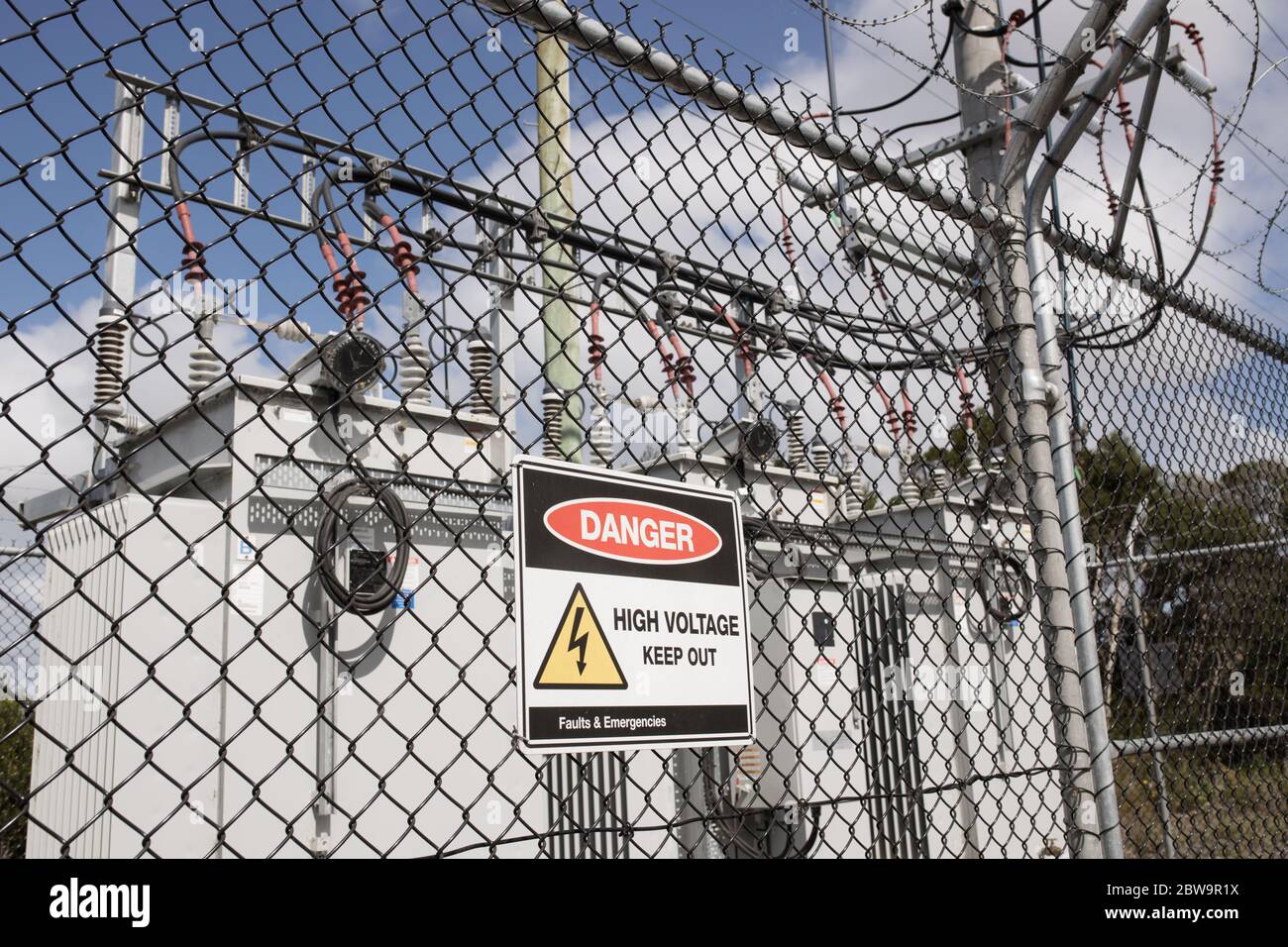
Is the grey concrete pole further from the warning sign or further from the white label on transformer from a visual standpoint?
the white label on transformer

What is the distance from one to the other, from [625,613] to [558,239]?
0.62 m

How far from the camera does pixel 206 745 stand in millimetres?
2768

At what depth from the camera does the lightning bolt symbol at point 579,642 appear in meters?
1.52

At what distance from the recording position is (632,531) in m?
1.64

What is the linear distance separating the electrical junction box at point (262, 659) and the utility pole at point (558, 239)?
314mm

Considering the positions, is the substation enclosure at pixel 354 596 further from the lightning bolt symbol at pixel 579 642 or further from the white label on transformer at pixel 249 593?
the lightning bolt symbol at pixel 579 642

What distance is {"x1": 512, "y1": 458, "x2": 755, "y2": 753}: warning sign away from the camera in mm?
1493

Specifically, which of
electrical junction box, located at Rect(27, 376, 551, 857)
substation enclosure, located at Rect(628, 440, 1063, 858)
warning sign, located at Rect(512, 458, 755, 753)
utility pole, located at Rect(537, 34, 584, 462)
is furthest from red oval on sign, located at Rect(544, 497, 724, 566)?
substation enclosure, located at Rect(628, 440, 1063, 858)

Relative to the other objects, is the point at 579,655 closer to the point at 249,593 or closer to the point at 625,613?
the point at 625,613

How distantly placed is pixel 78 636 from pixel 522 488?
1.98 meters

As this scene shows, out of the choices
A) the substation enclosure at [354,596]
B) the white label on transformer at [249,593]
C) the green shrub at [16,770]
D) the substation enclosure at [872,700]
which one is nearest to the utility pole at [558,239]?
the substation enclosure at [354,596]
